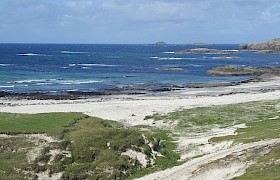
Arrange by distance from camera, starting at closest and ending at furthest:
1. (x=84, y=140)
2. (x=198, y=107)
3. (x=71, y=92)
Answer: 1. (x=84, y=140)
2. (x=198, y=107)
3. (x=71, y=92)

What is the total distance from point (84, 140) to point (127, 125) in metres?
17.0

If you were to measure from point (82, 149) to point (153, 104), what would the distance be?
37.2m

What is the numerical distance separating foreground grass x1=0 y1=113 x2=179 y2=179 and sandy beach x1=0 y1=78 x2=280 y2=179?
4.60 meters

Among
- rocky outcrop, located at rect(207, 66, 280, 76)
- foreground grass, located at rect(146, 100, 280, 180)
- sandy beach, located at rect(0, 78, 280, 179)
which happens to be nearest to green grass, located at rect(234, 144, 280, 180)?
foreground grass, located at rect(146, 100, 280, 180)

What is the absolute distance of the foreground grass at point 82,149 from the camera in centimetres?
3541

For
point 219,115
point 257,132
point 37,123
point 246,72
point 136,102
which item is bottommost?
point 136,102

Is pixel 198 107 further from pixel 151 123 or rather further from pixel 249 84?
pixel 249 84

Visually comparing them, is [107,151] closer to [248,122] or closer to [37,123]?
[37,123]

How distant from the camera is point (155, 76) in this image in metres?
128

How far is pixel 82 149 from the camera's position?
3838 cm

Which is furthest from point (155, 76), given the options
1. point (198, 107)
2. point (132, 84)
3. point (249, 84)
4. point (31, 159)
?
point (31, 159)

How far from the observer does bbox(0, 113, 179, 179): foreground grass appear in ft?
116

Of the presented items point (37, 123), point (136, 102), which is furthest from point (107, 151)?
point (136, 102)

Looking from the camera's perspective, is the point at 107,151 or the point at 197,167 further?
the point at 107,151
